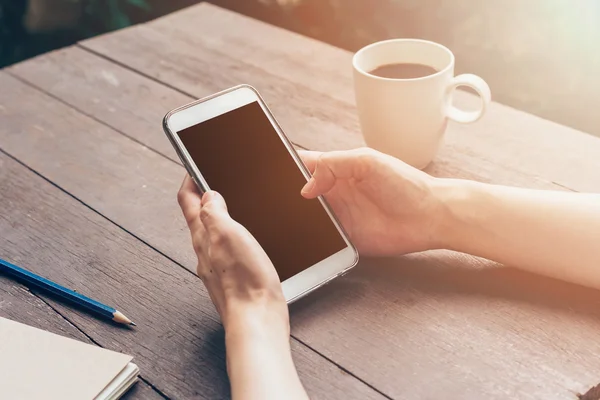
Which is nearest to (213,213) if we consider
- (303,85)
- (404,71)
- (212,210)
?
(212,210)

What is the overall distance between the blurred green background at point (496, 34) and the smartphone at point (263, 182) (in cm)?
129

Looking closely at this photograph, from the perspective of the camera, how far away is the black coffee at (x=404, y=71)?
0.90 metres

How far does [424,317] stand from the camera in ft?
2.17

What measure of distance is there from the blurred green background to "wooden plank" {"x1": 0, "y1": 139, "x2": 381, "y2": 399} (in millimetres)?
1369

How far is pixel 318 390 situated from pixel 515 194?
0.29 meters

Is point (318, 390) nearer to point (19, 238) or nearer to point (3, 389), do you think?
point (3, 389)

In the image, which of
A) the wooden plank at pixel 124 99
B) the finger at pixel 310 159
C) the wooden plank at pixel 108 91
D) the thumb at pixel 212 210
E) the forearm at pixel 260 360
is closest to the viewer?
the forearm at pixel 260 360

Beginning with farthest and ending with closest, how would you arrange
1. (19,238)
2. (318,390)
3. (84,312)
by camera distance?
(19,238) < (84,312) < (318,390)

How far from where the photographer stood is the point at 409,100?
836mm

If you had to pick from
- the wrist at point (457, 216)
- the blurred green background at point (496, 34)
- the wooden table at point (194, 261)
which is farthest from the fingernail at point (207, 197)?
the blurred green background at point (496, 34)

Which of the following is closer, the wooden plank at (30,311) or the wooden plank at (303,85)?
the wooden plank at (30,311)

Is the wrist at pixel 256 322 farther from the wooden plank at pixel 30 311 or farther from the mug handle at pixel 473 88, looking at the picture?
the mug handle at pixel 473 88

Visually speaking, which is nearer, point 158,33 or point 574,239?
point 574,239

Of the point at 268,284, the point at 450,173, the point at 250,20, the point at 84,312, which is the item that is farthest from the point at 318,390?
the point at 250,20
